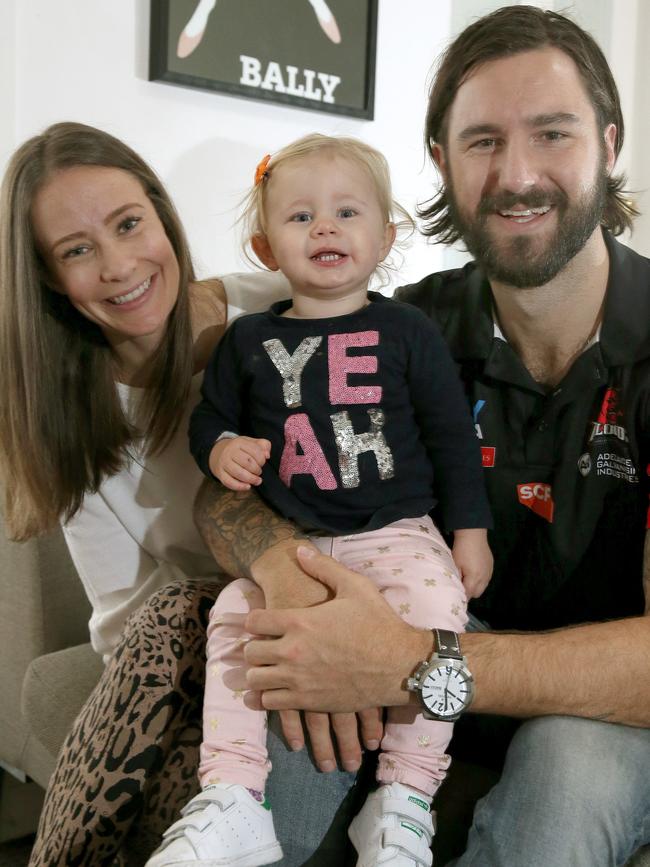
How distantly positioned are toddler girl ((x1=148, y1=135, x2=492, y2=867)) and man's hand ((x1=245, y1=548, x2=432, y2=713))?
61mm

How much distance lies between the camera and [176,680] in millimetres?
1479

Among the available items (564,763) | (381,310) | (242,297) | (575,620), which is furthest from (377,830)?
(242,297)

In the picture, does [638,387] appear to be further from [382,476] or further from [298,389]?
[298,389]

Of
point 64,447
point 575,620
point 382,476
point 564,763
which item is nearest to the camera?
point 564,763

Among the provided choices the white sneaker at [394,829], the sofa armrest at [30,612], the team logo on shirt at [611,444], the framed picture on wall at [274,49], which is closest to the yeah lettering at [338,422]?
the team logo on shirt at [611,444]

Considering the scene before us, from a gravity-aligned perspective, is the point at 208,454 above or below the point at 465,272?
below

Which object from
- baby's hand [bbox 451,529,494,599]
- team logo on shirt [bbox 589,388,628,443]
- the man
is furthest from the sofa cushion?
team logo on shirt [bbox 589,388,628,443]

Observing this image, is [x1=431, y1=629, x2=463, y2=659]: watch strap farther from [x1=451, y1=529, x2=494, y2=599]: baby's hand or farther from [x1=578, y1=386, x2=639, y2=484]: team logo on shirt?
[x1=578, y1=386, x2=639, y2=484]: team logo on shirt

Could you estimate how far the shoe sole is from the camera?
1.15 m

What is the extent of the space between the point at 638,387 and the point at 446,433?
1.03 feet

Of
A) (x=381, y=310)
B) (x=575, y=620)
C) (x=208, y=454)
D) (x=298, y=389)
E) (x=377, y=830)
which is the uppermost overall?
(x=381, y=310)

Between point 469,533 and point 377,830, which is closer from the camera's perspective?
point 377,830

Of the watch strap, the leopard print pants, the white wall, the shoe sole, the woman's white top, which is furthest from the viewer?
the white wall

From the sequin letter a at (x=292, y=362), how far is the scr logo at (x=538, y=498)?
0.42 meters
